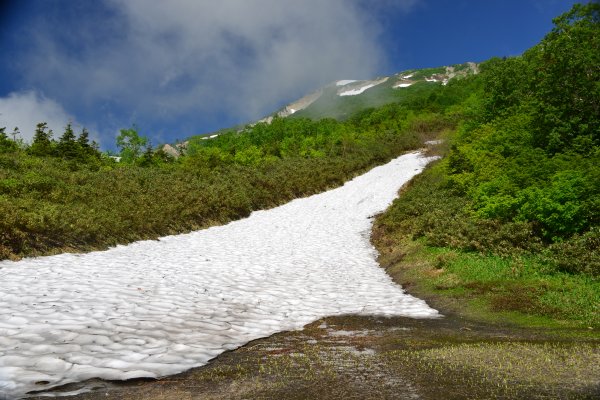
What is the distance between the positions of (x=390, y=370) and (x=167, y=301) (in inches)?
217

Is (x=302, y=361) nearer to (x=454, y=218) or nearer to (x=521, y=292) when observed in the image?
(x=521, y=292)

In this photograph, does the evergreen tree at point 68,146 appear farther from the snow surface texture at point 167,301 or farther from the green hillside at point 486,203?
the snow surface texture at point 167,301

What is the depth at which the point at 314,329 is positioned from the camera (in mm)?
7613

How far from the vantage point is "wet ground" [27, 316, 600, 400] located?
437 centimetres

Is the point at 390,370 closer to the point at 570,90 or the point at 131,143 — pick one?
the point at 570,90

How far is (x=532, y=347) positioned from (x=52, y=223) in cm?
1468

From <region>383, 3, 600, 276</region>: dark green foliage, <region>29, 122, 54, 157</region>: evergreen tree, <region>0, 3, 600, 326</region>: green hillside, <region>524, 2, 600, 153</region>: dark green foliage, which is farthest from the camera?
<region>29, 122, 54, 157</region>: evergreen tree

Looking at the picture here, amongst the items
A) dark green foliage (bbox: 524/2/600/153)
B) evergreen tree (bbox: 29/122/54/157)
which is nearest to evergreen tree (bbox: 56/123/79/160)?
evergreen tree (bbox: 29/122/54/157)

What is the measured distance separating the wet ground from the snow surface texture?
0.50 meters

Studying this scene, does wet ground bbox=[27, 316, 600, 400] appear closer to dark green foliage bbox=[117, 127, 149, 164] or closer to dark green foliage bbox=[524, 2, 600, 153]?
dark green foliage bbox=[524, 2, 600, 153]

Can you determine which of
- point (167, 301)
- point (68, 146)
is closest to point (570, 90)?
point (167, 301)

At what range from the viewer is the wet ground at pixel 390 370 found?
172 inches

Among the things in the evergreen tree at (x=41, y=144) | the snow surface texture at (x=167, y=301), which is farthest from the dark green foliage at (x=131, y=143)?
the snow surface texture at (x=167, y=301)

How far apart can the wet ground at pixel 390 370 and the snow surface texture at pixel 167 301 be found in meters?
0.50
